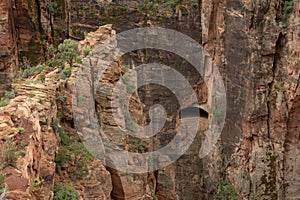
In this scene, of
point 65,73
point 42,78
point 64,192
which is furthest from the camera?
point 65,73

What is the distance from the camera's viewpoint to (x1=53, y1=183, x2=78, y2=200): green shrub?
11828mm

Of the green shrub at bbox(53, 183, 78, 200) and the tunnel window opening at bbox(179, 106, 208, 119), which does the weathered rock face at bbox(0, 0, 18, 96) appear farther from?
the green shrub at bbox(53, 183, 78, 200)

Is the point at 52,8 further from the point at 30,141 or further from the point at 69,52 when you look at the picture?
the point at 30,141

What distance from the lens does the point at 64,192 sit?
11969 mm

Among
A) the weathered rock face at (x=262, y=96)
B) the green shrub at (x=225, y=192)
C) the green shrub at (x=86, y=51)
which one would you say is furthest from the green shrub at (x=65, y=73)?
the green shrub at (x=225, y=192)

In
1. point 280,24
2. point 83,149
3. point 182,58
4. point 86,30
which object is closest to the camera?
point 83,149

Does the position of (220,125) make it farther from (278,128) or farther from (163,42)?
(163,42)

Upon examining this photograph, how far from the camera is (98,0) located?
31406mm

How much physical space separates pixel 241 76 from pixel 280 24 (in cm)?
367

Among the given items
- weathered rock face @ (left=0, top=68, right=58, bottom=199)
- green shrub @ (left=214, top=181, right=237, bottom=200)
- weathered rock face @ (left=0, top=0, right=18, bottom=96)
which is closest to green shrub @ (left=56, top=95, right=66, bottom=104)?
weathered rock face @ (left=0, top=68, right=58, bottom=199)

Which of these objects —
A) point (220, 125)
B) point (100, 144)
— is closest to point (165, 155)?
point (220, 125)

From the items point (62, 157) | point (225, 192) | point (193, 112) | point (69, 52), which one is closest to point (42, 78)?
point (69, 52)

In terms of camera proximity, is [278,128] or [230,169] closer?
[278,128]

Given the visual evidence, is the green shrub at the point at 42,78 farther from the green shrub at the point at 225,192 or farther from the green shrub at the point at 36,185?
the green shrub at the point at 225,192
